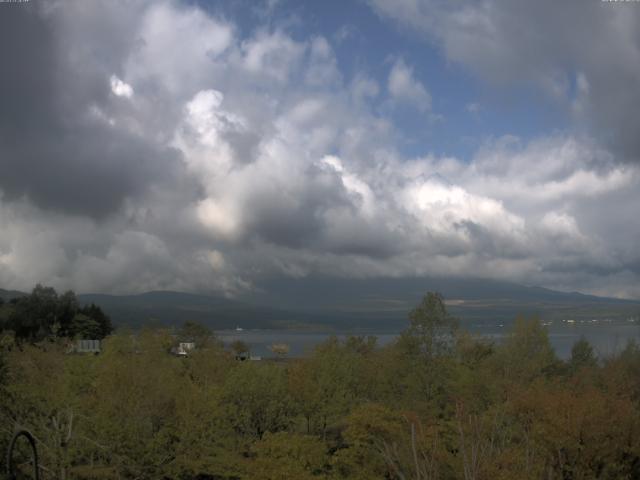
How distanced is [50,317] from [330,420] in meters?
89.2

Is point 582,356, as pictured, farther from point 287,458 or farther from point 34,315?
point 34,315

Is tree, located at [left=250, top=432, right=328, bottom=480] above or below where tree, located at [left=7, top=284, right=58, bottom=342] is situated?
below

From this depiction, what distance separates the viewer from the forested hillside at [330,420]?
30.0 metres

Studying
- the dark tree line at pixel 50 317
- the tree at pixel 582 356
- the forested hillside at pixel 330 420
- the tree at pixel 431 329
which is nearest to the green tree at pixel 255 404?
the forested hillside at pixel 330 420

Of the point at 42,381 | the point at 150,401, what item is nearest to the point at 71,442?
the point at 150,401

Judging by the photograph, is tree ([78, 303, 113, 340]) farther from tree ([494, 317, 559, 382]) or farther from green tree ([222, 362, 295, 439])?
green tree ([222, 362, 295, 439])

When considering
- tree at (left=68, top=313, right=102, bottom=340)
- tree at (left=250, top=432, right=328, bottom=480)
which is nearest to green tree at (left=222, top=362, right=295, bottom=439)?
tree at (left=250, top=432, right=328, bottom=480)

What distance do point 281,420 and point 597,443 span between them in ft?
64.1

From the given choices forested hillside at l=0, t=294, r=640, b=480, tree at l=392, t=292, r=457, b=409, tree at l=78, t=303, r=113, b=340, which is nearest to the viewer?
forested hillside at l=0, t=294, r=640, b=480

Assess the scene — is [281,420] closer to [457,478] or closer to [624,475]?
[457,478]

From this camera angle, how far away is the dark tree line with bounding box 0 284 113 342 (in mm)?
116625

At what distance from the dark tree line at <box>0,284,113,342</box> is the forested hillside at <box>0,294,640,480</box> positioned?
208 feet

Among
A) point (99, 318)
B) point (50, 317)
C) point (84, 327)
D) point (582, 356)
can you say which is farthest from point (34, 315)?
point (582, 356)

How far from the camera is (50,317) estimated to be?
118812 mm
